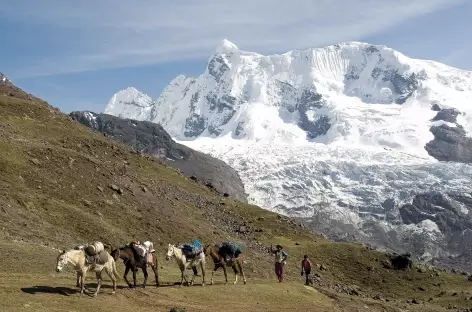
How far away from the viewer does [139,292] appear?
32375 mm

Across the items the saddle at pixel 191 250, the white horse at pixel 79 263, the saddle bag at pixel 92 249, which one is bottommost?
the white horse at pixel 79 263

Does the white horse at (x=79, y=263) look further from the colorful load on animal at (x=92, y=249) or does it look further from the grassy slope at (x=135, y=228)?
the grassy slope at (x=135, y=228)

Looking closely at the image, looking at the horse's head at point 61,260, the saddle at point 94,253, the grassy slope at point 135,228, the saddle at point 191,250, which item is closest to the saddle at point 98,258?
the saddle at point 94,253

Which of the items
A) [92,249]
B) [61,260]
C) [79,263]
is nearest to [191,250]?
[92,249]

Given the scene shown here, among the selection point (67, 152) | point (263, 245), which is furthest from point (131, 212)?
point (263, 245)

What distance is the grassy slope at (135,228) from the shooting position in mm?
34719

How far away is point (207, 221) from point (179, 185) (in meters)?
16.5

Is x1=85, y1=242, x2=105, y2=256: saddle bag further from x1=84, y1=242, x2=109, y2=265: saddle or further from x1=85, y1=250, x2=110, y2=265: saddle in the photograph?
x1=85, y1=250, x2=110, y2=265: saddle

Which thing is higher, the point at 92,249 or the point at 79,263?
the point at 92,249

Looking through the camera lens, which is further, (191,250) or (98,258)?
(191,250)

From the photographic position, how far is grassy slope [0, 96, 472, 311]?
34.7 m

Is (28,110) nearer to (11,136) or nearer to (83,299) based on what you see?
(11,136)

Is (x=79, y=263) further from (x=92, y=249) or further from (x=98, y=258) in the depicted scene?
(x=98, y=258)

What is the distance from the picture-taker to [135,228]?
54656 mm
